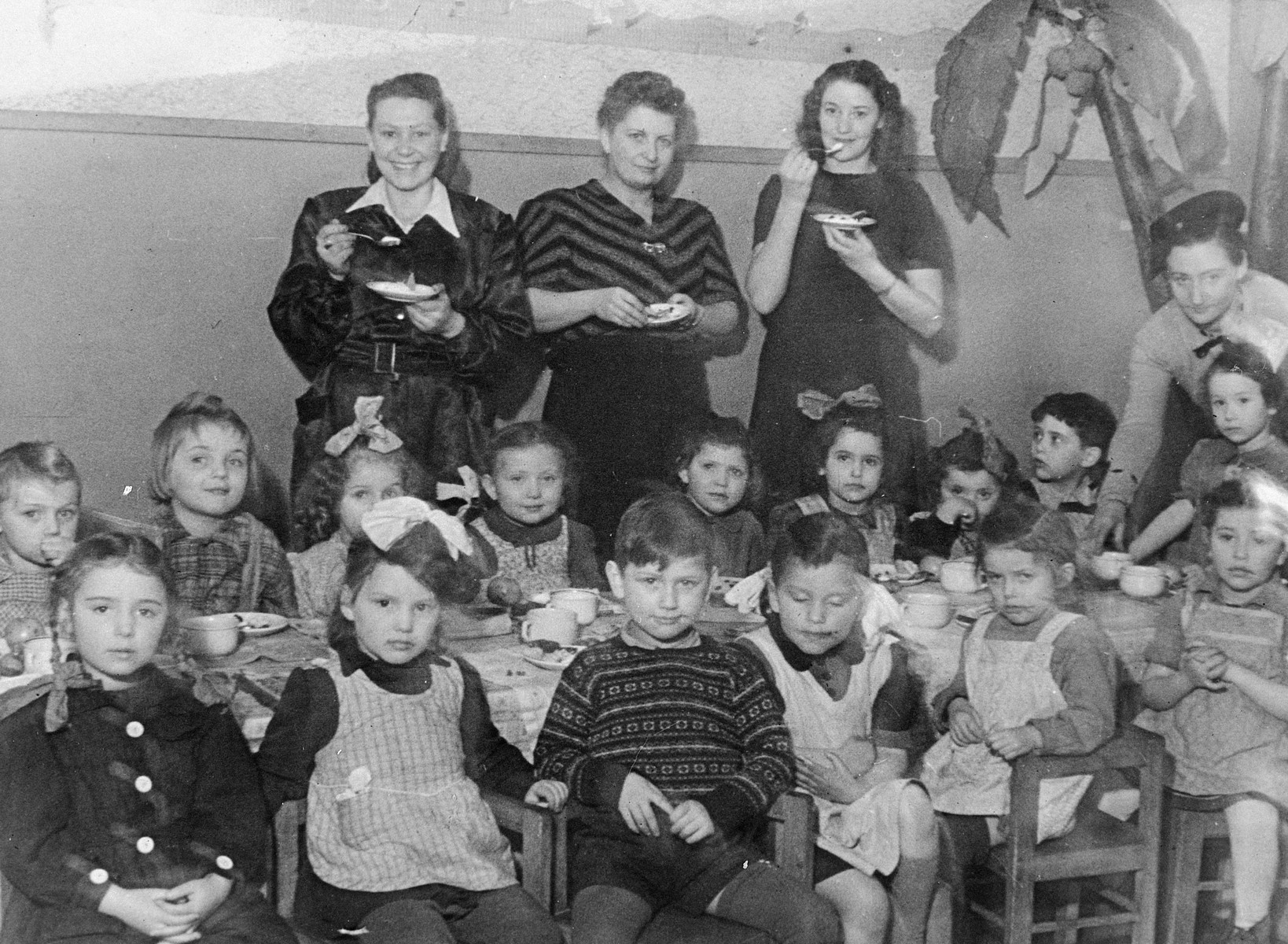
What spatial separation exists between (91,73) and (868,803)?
1501 millimetres

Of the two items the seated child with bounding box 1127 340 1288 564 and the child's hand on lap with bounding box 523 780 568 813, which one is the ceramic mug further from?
the seated child with bounding box 1127 340 1288 564

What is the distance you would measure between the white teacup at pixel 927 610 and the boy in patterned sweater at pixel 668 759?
0.36 meters

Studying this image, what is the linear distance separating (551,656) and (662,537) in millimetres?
233

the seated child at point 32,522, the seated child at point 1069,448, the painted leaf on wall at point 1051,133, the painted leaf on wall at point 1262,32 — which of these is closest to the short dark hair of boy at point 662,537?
the seated child at point 32,522

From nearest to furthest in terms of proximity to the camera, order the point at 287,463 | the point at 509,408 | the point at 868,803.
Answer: the point at 868,803, the point at 287,463, the point at 509,408

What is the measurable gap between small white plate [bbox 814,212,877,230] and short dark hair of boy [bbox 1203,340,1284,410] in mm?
681

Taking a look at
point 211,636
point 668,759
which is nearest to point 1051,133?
point 668,759

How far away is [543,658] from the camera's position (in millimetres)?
2096

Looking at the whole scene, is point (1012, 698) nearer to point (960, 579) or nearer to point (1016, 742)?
point (1016, 742)

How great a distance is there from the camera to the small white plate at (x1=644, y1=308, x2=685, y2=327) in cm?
269

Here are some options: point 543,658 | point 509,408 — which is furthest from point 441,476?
point 543,658

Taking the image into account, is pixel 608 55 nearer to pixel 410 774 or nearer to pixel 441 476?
pixel 441 476

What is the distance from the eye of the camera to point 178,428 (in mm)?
2330

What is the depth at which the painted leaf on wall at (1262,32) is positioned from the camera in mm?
2666
